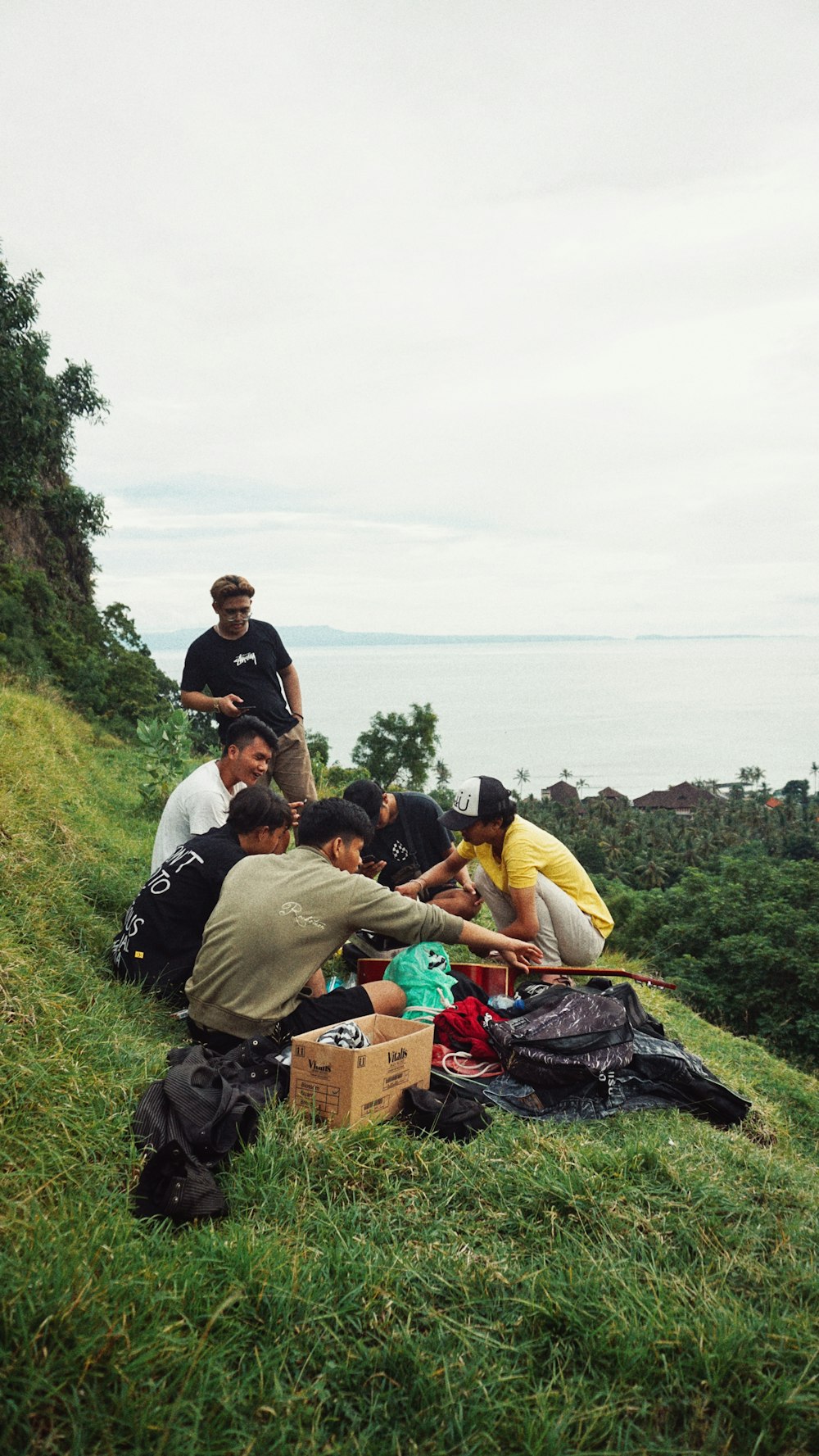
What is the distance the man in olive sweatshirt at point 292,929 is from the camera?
12.6 ft

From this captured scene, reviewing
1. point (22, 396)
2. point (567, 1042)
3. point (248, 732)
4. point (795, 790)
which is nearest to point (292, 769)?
point (248, 732)

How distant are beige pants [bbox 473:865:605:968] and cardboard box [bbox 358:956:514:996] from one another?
457 mm

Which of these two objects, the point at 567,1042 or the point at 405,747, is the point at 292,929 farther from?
the point at 405,747

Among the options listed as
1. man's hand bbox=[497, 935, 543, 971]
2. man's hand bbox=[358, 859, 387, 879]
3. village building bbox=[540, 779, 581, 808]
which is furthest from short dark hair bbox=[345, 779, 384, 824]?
village building bbox=[540, 779, 581, 808]

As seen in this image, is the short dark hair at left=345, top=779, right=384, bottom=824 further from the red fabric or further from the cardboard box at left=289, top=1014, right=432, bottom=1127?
the cardboard box at left=289, top=1014, right=432, bottom=1127

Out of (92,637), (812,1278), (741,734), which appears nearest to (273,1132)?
(812,1278)

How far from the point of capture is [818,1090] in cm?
1340

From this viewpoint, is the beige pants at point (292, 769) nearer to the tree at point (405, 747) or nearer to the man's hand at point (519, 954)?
the man's hand at point (519, 954)

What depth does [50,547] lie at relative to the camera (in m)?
29.4

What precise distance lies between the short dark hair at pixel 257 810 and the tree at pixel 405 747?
37569 mm

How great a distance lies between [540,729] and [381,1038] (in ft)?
573

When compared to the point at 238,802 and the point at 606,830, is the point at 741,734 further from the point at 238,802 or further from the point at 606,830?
the point at 238,802

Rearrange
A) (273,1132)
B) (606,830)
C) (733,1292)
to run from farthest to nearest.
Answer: (606,830) → (273,1132) → (733,1292)

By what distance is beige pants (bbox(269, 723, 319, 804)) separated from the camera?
687cm
